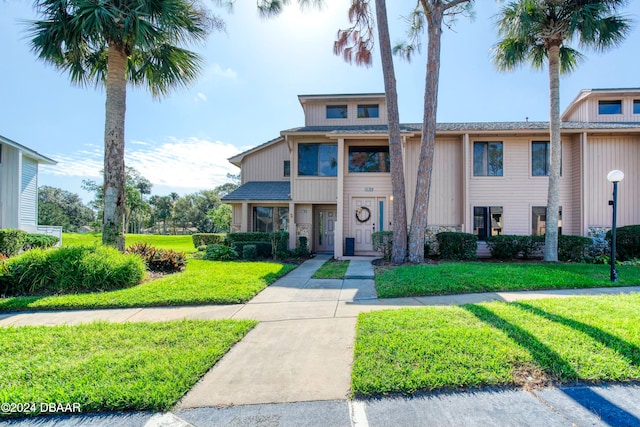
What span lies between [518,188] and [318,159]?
8428mm

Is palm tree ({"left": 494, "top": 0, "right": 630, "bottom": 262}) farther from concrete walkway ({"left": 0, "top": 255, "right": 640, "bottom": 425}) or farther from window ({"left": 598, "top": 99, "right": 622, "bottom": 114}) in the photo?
concrete walkway ({"left": 0, "top": 255, "right": 640, "bottom": 425})

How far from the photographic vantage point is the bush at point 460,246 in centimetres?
1084

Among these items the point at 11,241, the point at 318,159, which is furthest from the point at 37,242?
the point at 318,159

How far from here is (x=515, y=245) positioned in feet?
36.0

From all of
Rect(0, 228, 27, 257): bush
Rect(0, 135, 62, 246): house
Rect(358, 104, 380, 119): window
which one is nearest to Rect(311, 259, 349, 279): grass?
Rect(358, 104, 380, 119): window

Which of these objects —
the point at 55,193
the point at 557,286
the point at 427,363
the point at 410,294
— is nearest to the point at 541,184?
the point at 557,286

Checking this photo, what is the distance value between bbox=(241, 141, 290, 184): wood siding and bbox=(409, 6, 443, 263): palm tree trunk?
8.23 m

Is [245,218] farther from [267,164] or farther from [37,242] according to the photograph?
[37,242]

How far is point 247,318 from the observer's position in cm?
475

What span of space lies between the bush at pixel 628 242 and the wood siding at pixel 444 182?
5096mm

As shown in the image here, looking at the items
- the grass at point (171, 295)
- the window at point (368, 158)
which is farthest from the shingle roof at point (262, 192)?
the grass at point (171, 295)

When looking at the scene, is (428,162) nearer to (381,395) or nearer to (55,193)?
(381,395)

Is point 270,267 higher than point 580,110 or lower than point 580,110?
lower

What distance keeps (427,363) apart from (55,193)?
235 ft
